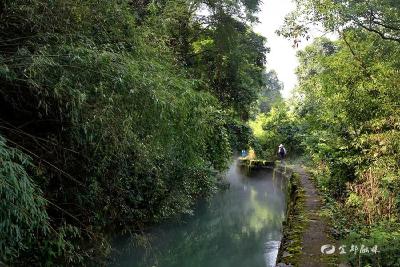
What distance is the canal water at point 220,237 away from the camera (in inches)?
348

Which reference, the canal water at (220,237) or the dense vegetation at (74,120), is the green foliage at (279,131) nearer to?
the canal water at (220,237)

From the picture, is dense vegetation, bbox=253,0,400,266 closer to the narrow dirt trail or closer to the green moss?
the narrow dirt trail

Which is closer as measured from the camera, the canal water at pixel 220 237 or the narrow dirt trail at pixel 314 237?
the narrow dirt trail at pixel 314 237

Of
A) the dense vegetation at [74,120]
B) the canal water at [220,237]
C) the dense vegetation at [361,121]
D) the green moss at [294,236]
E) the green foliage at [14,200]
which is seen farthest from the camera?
the canal water at [220,237]

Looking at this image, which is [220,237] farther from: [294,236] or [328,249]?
[328,249]

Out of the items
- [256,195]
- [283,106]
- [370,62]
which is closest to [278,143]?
[283,106]

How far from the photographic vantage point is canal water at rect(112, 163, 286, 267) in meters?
8.84

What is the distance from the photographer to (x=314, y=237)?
19.5 ft

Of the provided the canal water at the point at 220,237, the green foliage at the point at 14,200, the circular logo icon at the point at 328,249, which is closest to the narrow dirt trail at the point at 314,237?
the circular logo icon at the point at 328,249

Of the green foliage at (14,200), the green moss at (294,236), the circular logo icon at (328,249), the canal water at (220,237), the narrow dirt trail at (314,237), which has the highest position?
the green foliage at (14,200)

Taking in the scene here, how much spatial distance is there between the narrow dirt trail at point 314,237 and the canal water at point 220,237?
66.1 inches

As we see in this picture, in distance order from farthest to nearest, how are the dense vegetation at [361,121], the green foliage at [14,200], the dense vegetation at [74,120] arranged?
the dense vegetation at [361,121] < the dense vegetation at [74,120] < the green foliage at [14,200]

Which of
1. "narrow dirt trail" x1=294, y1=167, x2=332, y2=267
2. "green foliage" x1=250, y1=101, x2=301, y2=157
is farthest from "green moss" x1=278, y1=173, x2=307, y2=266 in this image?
"green foliage" x1=250, y1=101, x2=301, y2=157

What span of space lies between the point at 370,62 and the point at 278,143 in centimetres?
1551
